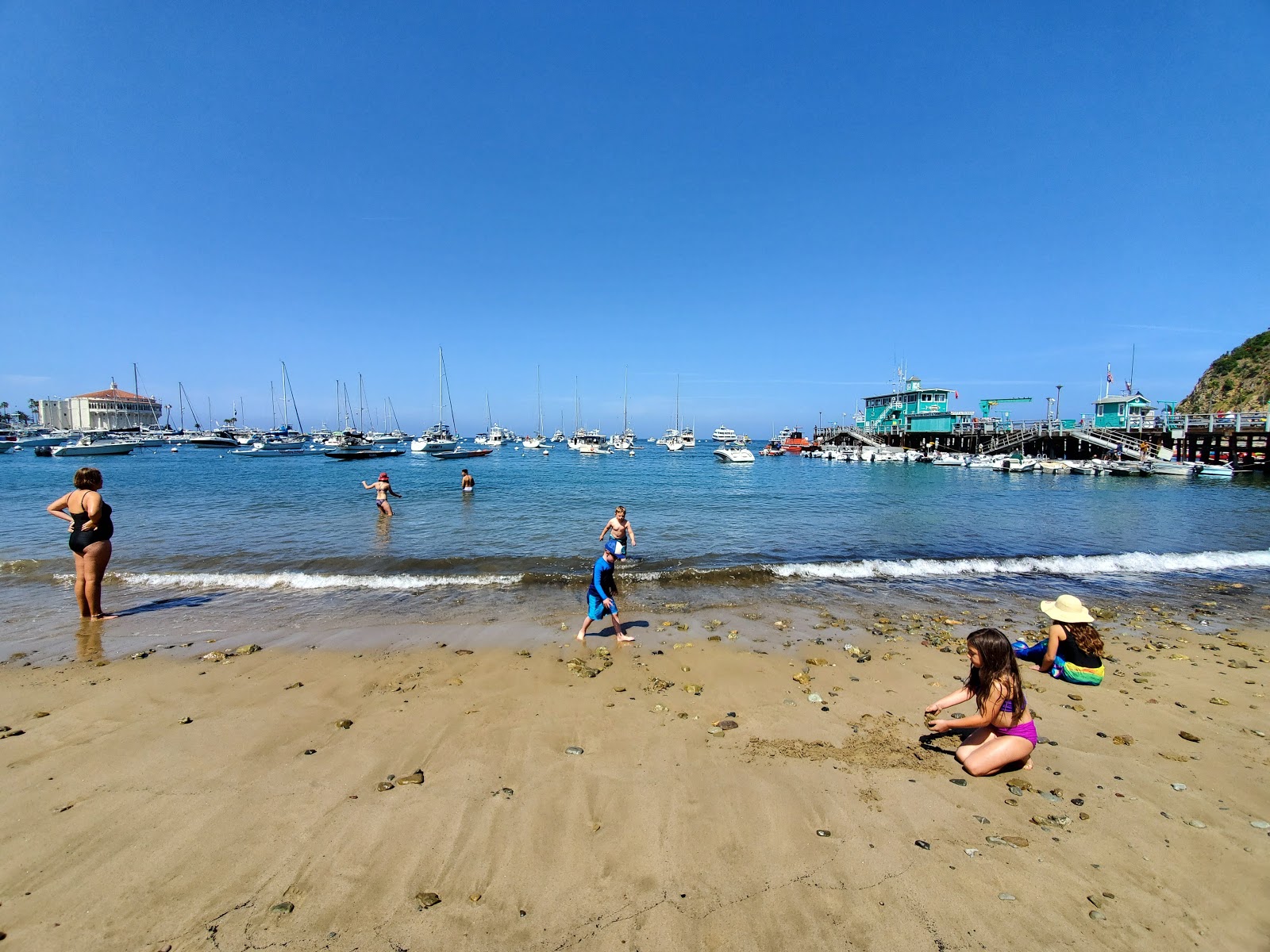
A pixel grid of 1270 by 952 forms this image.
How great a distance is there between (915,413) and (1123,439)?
94.5ft

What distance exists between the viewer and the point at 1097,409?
208 ft

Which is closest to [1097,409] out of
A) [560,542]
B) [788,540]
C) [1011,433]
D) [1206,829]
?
[1011,433]

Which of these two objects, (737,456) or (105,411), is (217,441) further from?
(737,456)

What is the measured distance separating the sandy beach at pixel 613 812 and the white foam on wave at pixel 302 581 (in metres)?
4.99

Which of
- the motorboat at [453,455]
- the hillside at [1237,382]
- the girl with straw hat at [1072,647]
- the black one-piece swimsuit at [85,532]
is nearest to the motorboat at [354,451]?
the motorboat at [453,455]

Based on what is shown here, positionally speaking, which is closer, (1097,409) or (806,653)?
(806,653)

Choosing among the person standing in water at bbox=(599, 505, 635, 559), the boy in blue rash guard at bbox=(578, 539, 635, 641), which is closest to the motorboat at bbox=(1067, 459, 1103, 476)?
the person standing in water at bbox=(599, 505, 635, 559)

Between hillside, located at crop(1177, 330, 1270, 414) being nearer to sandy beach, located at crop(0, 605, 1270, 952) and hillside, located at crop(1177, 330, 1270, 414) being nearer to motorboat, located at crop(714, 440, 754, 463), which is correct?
motorboat, located at crop(714, 440, 754, 463)

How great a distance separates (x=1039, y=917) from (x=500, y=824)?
3.84 meters

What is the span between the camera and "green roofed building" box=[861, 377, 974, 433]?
77.9 metres

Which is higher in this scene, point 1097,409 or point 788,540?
point 1097,409

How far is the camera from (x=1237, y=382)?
6838 centimetres

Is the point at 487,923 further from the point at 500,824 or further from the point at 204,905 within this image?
the point at 204,905

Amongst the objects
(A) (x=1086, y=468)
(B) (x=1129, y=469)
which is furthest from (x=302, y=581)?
(A) (x=1086, y=468)
